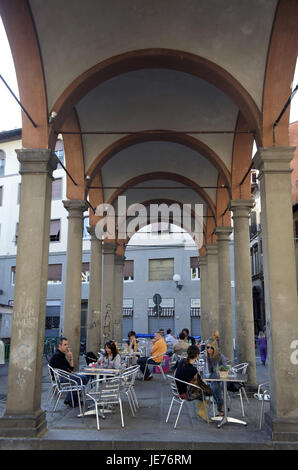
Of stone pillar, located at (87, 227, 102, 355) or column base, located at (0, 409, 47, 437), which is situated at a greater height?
stone pillar, located at (87, 227, 102, 355)

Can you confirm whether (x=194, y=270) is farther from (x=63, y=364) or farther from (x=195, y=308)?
(x=63, y=364)

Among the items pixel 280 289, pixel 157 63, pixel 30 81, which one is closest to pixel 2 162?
pixel 30 81

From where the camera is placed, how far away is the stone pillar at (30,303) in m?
5.23

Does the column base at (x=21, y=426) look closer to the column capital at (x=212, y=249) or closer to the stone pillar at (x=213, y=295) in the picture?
the stone pillar at (x=213, y=295)

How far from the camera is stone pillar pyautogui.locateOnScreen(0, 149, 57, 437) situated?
17.1ft

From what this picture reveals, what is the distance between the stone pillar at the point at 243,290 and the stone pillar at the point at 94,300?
441cm

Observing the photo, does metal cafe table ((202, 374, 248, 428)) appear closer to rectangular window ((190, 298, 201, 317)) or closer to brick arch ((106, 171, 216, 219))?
brick arch ((106, 171, 216, 219))

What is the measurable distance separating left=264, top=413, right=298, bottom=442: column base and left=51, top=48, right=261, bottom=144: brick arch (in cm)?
428

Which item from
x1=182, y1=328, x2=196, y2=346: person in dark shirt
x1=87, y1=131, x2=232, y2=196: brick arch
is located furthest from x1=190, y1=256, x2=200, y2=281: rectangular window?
x1=87, y1=131, x2=232, y2=196: brick arch

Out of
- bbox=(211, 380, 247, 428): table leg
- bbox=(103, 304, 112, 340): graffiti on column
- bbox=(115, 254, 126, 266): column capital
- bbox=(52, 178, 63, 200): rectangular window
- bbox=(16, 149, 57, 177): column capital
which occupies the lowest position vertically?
bbox=(211, 380, 247, 428): table leg

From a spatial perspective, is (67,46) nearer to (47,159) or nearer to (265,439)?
(47,159)

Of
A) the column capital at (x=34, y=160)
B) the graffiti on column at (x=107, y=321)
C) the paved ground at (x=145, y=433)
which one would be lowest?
the paved ground at (x=145, y=433)

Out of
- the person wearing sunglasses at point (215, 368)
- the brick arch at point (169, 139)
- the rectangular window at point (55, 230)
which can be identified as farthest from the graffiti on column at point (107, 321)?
the rectangular window at point (55, 230)

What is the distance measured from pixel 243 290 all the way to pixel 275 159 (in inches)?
144
